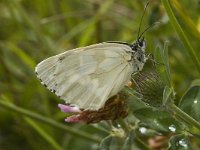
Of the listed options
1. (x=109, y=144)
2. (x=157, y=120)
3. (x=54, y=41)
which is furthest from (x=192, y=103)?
(x=54, y=41)

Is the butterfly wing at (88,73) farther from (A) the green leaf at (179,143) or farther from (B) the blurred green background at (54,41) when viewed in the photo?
(B) the blurred green background at (54,41)

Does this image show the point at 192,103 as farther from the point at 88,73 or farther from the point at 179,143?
the point at 88,73

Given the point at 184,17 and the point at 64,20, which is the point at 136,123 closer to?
the point at 184,17

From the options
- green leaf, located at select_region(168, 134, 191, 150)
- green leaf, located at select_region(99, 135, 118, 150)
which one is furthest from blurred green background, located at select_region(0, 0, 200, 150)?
green leaf, located at select_region(168, 134, 191, 150)

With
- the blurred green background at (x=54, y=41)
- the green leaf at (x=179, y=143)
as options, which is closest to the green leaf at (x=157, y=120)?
the green leaf at (x=179, y=143)

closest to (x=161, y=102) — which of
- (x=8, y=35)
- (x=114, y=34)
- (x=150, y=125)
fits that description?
(x=150, y=125)

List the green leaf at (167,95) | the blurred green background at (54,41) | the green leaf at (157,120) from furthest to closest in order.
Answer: the blurred green background at (54,41)
the green leaf at (157,120)
the green leaf at (167,95)
